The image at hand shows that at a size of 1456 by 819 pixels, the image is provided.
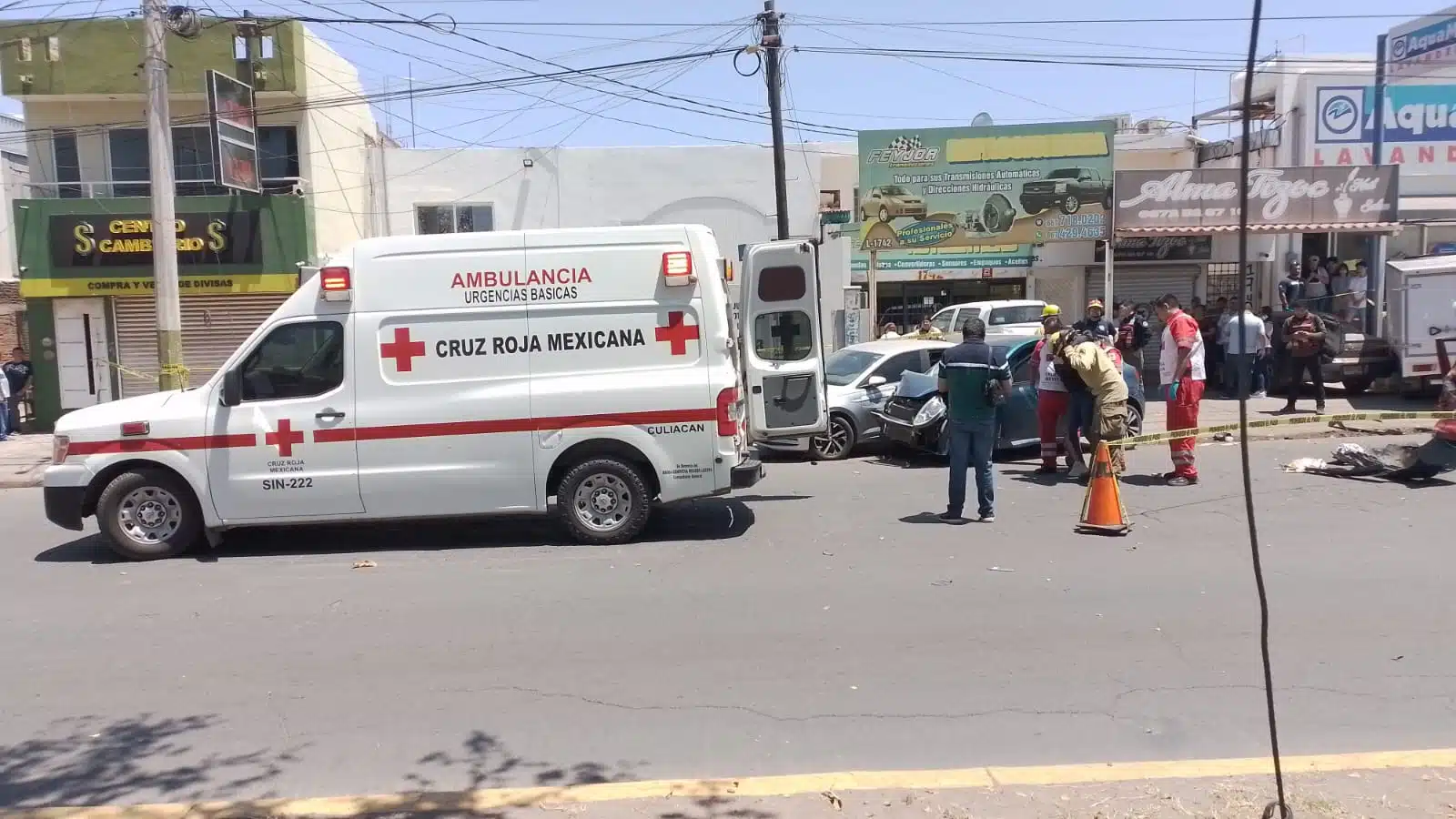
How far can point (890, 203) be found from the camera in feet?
63.6

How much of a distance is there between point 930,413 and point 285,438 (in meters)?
6.61

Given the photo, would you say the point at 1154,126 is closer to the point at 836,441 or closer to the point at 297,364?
the point at 836,441

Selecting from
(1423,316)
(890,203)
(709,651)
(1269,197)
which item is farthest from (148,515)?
(1269,197)

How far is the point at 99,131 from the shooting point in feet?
64.2

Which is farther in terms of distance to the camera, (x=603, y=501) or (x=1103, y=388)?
(x=1103, y=388)

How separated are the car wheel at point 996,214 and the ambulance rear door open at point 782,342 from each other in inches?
423

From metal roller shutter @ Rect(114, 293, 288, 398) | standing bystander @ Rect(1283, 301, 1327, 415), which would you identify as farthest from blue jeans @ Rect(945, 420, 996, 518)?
metal roller shutter @ Rect(114, 293, 288, 398)

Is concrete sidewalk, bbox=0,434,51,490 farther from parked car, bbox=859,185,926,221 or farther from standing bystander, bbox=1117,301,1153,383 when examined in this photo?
standing bystander, bbox=1117,301,1153,383

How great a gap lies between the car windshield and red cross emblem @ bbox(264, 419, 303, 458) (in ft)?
20.7

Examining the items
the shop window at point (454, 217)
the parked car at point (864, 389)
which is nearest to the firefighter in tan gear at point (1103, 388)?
the parked car at point (864, 389)

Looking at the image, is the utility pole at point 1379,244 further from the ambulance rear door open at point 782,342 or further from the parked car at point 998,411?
the ambulance rear door open at point 782,342

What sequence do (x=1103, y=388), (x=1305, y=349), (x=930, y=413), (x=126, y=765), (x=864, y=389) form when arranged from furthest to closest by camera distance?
(x=1305, y=349)
(x=864, y=389)
(x=930, y=413)
(x=1103, y=388)
(x=126, y=765)

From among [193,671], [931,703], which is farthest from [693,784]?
[193,671]

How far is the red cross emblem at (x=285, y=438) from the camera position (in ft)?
25.9
